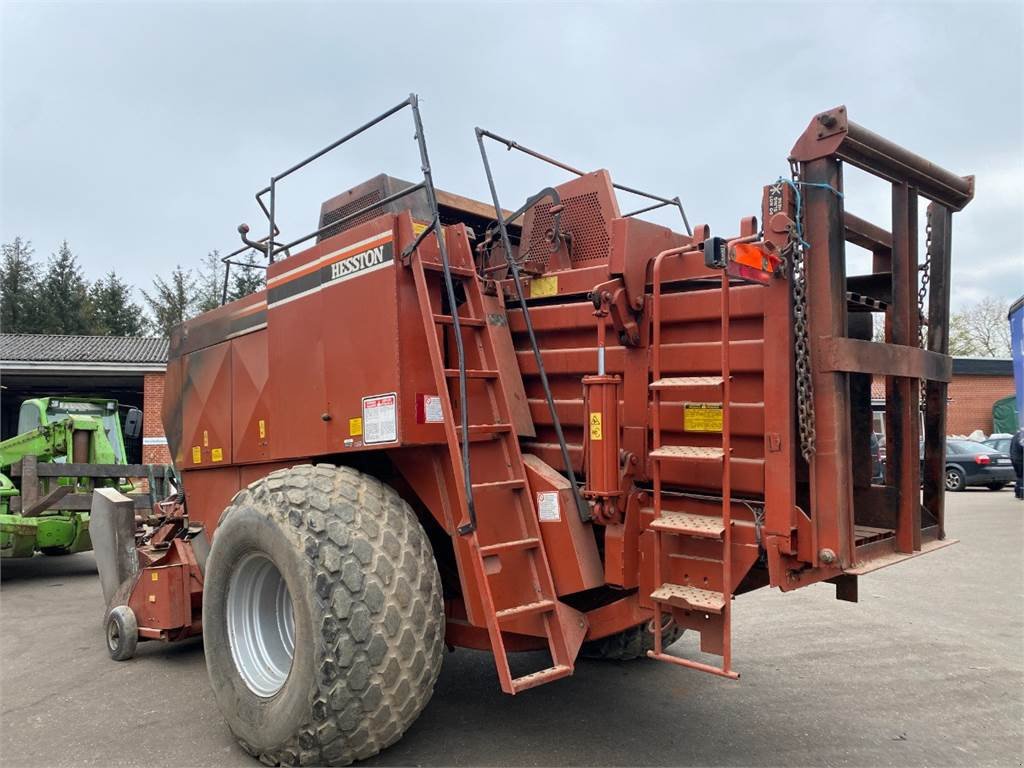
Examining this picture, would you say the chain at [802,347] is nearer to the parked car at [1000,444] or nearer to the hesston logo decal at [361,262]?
the hesston logo decal at [361,262]

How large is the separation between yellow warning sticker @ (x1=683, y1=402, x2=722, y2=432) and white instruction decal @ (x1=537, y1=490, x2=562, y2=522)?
2.29 ft

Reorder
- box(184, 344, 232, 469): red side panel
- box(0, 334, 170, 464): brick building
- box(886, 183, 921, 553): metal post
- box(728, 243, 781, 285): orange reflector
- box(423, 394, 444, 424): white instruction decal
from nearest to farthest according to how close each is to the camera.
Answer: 1. box(728, 243, 781, 285): orange reflector
2. box(886, 183, 921, 553): metal post
3. box(423, 394, 444, 424): white instruction decal
4. box(184, 344, 232, 469): red side panel
5. box(0, 334, 170, 464): brick building

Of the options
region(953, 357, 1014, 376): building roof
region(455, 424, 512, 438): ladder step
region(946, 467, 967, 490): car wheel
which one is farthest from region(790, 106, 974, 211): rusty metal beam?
region(953, 357, 1014, 376): building roof

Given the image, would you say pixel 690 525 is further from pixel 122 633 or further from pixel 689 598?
pixel 122 633

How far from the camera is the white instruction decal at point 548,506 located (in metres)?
3.71

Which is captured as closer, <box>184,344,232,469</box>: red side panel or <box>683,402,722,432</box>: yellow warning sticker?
<box>683,402,722,432</box>: yellow warning sticker

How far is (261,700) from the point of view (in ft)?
12.4

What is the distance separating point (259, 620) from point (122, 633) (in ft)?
7.17

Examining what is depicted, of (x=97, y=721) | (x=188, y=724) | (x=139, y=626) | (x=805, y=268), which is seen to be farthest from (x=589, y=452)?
(x=139, y=626)

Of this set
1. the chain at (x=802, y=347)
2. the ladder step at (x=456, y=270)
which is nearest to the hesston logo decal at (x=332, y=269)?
the ladder step at (x=456, y=270)

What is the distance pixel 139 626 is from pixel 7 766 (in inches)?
71.2

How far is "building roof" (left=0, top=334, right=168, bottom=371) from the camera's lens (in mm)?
20047

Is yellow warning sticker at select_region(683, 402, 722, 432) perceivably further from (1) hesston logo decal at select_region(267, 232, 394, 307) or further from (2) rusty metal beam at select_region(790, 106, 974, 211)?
(1) hesston logo decal at select_region(267, 232, 394, 307)

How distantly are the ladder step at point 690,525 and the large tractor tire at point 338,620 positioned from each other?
1074mm
